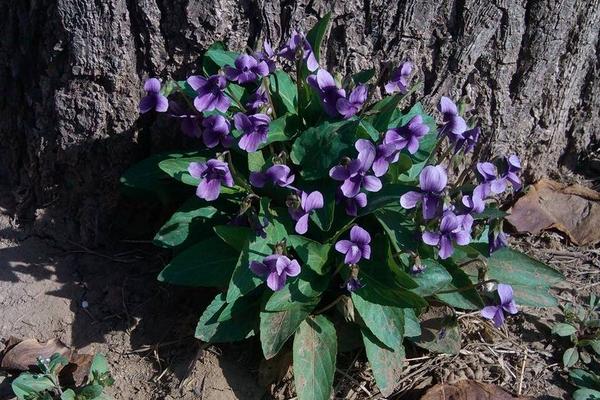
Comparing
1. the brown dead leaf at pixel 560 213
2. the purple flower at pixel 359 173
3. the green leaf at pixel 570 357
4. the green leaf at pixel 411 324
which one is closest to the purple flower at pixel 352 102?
the purple flower at pixel 359 173

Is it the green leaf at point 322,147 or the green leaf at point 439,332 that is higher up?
the green leaf at point 322,147

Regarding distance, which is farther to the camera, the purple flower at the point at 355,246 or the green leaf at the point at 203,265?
the green leaf at the point at 203,265

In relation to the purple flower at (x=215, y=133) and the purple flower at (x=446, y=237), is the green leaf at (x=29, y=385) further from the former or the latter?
the purple flower at (x=446, y=237)

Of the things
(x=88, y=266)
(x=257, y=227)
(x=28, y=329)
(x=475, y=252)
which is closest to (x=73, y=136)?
(x=88, y=266)

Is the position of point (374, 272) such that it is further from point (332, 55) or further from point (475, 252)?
point (332, 55)

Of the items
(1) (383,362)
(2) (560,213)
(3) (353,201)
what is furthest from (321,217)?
(2) (560,213)

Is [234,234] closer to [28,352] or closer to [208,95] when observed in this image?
[208,95]
